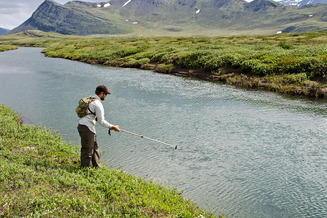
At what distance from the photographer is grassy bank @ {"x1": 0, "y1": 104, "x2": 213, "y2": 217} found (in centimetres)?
744

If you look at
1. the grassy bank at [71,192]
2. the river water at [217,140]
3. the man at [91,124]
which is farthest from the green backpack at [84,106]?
the river water at [217,140]

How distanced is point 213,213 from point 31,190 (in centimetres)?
633

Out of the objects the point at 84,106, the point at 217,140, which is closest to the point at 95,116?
the point at 84,106

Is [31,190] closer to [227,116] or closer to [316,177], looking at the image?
[316,177]

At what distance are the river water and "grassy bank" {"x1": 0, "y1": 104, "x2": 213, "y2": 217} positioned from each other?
72.1 inches

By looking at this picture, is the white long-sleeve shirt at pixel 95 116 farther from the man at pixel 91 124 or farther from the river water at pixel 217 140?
the river water at pixel 217 140

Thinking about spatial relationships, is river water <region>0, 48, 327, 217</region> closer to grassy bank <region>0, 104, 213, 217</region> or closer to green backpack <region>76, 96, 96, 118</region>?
grassy bank <region>0, 104, 213, 217</region>

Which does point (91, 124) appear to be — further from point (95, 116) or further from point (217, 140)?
point (217, 140)

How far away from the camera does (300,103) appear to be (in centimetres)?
2412

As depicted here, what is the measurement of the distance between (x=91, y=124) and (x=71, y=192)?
8.80ft

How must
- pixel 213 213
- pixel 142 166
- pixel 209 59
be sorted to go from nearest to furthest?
pixel 213 213 → pixel 142 166 → pixel 209 59

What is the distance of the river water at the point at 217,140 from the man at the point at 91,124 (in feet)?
8.71

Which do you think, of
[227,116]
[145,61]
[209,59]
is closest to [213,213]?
[227,116]

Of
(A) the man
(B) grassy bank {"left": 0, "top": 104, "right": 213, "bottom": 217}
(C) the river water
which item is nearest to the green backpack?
(A) the man
